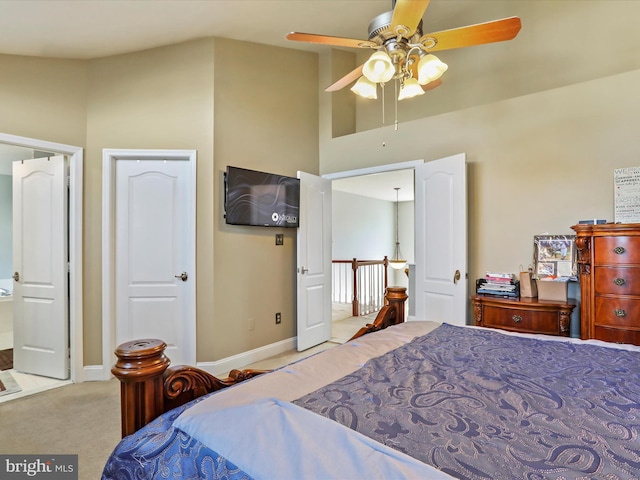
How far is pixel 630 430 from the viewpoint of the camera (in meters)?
0.82

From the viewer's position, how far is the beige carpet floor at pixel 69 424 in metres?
2.10

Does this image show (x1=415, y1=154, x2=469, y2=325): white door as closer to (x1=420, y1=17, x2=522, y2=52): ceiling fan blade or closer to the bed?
(x1=420, y1=17, x2=522, y2=52): ceiling fan blade

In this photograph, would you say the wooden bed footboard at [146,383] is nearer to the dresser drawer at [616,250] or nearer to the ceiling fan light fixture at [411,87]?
the ceiling fan light fixture at [411,87]

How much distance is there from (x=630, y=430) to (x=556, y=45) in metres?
3.54

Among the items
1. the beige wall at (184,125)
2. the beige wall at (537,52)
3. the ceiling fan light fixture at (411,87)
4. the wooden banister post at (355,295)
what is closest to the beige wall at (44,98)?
the beige wall at (184,125)

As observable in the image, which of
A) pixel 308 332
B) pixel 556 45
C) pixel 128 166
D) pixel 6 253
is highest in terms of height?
pixel 556 45

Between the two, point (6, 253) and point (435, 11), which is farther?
point (6, 253)

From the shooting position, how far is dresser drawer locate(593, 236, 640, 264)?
7.44ft

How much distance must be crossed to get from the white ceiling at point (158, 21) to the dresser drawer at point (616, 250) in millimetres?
2642

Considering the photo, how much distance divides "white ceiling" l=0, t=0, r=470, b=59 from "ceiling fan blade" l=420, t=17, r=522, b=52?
156cm

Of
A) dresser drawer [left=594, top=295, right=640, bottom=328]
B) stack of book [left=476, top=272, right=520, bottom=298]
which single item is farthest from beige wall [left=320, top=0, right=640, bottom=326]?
dresser drawer [left=594, top=295, right=640, bottom=328]

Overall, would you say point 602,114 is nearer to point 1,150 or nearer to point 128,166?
point 128,166

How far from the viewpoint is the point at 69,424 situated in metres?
2.42

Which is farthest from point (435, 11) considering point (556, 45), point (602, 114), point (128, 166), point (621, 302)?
point (128, 166)
